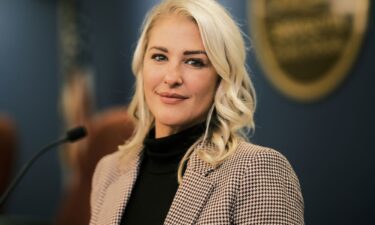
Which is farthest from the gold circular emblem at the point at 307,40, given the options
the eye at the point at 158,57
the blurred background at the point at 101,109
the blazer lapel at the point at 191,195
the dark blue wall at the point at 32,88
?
the dark blue wall at the point at 32,88

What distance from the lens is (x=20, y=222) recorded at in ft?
9.50

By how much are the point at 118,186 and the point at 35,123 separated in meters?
4.70

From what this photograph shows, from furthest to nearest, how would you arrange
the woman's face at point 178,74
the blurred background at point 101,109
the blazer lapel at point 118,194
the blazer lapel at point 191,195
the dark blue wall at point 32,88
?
the dark blue wall at point 32,88 → the blurred background at point 101,109 → the blazer lapel at point 118,194 → the woman's face at point 178,74 → the blazer lapel at point 191,195

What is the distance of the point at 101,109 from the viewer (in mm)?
5824

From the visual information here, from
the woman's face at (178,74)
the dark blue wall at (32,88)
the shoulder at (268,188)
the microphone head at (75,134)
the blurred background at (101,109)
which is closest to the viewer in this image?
the shoulder at (268,188)

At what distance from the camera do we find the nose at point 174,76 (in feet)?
6.04

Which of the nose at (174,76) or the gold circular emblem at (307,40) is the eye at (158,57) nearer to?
the nose at (174,76)

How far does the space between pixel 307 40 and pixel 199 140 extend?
1385 millimetres

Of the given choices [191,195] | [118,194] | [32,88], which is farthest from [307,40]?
[32,88]

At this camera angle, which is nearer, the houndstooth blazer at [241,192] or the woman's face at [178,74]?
the houndstooth blazer at [241,192]

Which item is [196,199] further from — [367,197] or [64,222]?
[64,222]

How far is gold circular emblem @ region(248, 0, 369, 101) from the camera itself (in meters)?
2.82

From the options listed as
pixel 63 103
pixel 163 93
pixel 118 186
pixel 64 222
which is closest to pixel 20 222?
pixel 64 222

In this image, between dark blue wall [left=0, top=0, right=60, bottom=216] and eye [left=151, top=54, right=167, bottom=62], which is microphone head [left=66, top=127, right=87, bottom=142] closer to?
eye [left=151, top=54, right=167, bottom=62]
